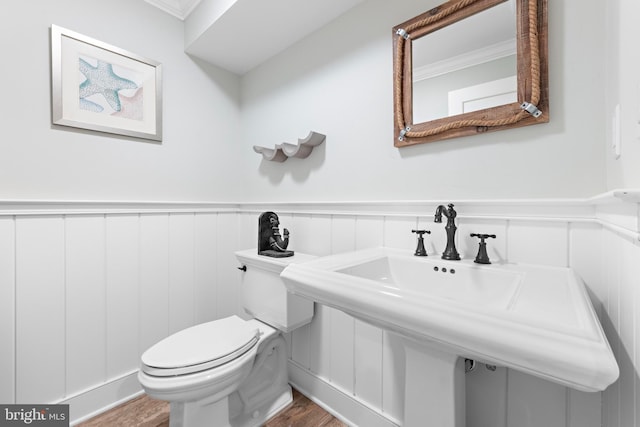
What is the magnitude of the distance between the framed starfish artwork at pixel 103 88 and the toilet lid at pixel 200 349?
45.3 inches

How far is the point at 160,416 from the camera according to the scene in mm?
1364

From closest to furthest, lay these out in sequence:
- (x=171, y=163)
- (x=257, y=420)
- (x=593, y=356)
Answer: (x=593, y=356) < (x=257, y=420) < (x=171, y=163)

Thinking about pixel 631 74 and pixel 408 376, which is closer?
pixel 631 74

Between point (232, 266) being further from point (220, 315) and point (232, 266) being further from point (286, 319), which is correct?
point (286, 319)

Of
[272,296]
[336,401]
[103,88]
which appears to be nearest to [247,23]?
[103,88]

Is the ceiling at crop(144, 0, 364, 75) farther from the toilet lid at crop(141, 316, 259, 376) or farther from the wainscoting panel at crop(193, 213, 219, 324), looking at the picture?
the toilet lid at crop(141, 316, 259, 376)

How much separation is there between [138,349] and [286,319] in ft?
3.05

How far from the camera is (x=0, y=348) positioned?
3.79 ft

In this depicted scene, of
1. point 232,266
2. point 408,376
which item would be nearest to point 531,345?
point 408,376

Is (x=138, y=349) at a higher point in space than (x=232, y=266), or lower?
lower

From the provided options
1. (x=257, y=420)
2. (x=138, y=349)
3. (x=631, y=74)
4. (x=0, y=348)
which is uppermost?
(x=631, y=74)

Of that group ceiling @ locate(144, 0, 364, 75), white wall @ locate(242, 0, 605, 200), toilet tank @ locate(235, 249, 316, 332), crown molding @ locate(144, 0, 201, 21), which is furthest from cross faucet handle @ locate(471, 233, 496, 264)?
crown molding @ locate(144, 0, 201, 21)

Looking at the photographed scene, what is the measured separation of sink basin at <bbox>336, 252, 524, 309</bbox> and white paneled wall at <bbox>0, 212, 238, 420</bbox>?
1.29m

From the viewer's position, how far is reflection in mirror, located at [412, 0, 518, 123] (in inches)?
37.2
